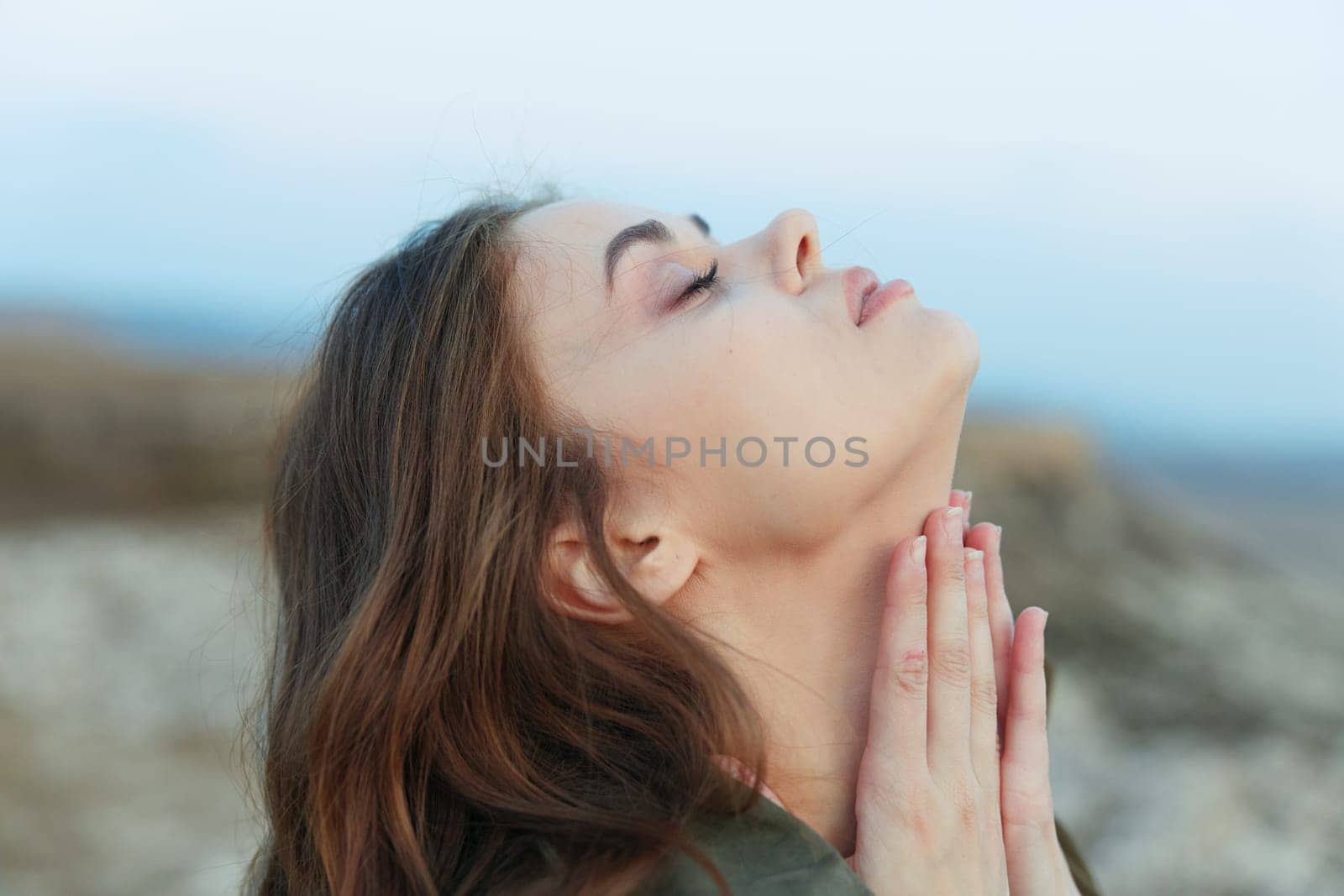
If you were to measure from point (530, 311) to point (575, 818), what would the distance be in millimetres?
895

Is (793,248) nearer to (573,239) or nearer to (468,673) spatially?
(573,239)

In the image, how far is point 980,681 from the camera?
1.98 metres

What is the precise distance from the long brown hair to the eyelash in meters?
0.30

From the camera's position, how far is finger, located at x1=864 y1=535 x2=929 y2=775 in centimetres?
180

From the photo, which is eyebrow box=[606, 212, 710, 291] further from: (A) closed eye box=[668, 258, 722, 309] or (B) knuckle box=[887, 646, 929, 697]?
(B) knuckle box=[887, 646, 929, 697]

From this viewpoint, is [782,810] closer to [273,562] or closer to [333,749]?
[333,749]

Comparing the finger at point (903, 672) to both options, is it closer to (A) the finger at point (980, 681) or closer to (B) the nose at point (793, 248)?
(A) the finger at point (980, 681)

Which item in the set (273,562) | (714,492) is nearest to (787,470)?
(714,492)

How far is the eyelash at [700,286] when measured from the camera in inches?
73.0

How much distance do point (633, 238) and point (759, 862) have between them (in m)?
1.11

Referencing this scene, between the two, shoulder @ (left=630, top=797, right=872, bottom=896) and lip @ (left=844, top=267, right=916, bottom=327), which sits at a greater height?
lip @ (left=844, top=267, right=916, bottom=327)

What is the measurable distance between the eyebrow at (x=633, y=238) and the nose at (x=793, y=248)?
0.20 meters

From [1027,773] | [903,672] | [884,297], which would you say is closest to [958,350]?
[884,297]

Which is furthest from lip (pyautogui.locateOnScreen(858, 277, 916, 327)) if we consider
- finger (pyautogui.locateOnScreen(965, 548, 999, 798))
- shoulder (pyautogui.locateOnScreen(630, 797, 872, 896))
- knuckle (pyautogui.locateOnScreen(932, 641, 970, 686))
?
shoulder (pyautogui.locateOnScreen(630, 797, 872, 896))
